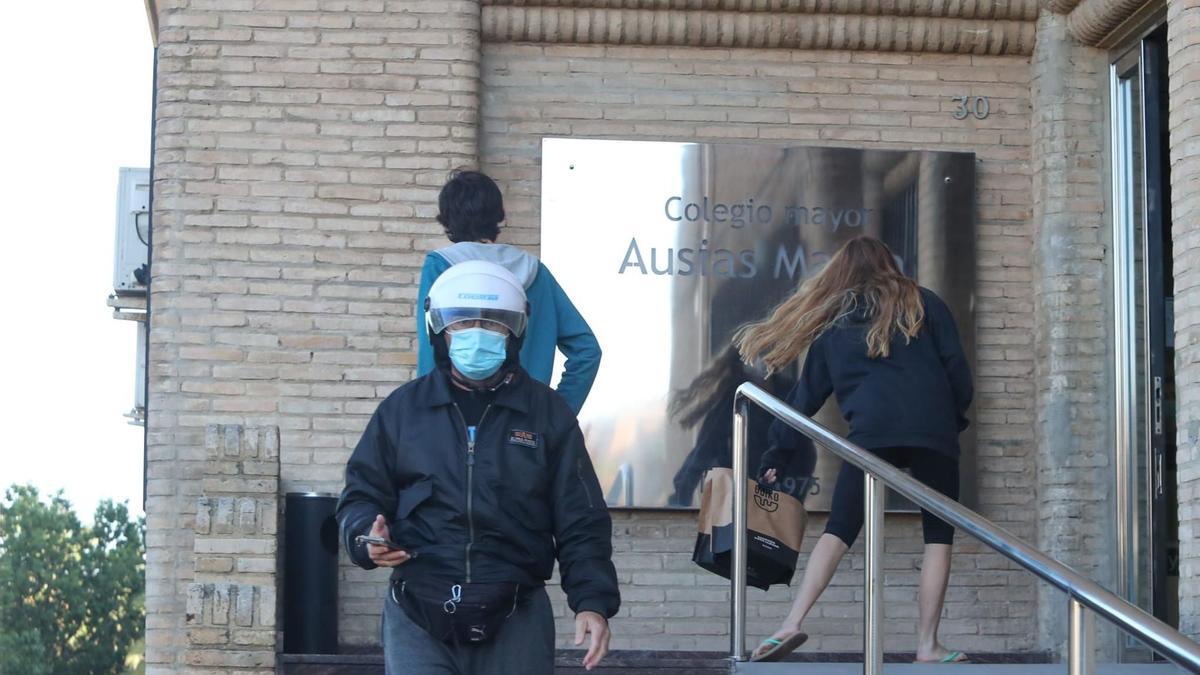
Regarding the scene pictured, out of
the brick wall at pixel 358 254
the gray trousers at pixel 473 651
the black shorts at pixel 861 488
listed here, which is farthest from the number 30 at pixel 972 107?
the gray trousers at pixel 473 651

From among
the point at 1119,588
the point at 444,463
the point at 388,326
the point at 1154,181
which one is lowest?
the point at 1119,588

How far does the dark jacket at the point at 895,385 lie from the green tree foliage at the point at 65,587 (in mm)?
38061

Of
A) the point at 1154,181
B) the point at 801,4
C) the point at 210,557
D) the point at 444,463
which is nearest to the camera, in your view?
the point at 444,463

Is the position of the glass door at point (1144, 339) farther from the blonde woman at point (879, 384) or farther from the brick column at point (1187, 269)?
the blonde woman at point (879, 384)

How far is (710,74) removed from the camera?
28.2 ft

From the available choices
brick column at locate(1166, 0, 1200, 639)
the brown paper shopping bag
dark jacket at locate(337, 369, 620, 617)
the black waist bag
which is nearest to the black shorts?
the brown paper shopping bag

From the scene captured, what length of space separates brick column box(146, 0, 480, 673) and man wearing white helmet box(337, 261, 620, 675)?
12.9 feet

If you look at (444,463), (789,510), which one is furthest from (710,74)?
(444,463)

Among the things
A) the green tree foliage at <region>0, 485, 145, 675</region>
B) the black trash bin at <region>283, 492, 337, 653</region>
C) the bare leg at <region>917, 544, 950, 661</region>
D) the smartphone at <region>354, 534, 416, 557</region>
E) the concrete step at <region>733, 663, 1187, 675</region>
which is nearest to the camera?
the smartphone at <region>354, 534, 416, 557</region>

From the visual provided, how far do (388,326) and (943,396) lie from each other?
9.96 feet

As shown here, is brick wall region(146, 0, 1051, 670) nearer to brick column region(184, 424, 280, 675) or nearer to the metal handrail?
brick column region(184, 424, 280, 675)

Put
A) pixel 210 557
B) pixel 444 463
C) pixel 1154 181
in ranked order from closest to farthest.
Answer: pixel 444 463 < pixel 210 557 < pixel 1154 181

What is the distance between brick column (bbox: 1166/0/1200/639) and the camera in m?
6.21

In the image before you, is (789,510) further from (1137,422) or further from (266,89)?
(266,89)
